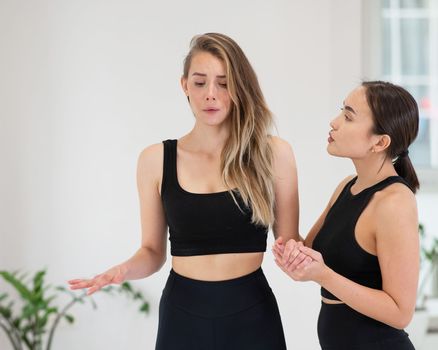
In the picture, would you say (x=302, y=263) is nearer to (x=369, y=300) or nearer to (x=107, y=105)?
(x=369, y=300)

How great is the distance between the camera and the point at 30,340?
3.62 metres

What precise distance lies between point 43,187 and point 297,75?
1459 millimetres

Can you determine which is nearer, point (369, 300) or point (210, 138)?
point (369, 300)

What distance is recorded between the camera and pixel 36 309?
11.0 feet

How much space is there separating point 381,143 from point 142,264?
0.78 metres

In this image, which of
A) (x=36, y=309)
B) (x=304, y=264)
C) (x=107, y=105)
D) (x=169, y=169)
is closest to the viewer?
(x=304, y=264)

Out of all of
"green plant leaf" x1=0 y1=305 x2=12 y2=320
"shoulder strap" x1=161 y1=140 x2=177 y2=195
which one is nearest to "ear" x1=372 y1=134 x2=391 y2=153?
"shoulder strap" x1=161 y1=140 x2=177 y2=195

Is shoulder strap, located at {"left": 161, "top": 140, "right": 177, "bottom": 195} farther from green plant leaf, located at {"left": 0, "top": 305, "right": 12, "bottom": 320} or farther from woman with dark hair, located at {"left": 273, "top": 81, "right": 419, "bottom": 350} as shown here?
green plant leaf, located at {"left": 0, "top": 305, "right": 12, "bottom": 320}

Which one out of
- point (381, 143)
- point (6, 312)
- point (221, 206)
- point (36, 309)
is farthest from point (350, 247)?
point (6, 312)

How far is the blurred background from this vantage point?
3.53 meters

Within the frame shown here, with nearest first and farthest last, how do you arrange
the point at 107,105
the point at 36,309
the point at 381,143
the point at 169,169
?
the point at 381,143, the point at 169,169, the point at 36,309, the point at 107,105

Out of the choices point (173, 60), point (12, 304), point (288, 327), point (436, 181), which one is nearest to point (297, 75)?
point (173, 60)

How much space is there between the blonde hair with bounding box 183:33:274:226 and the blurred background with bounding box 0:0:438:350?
1621 mm

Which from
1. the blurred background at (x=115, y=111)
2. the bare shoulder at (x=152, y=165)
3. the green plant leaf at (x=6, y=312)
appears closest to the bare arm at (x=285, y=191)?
the bare shoulder at (x=152, y=165)
